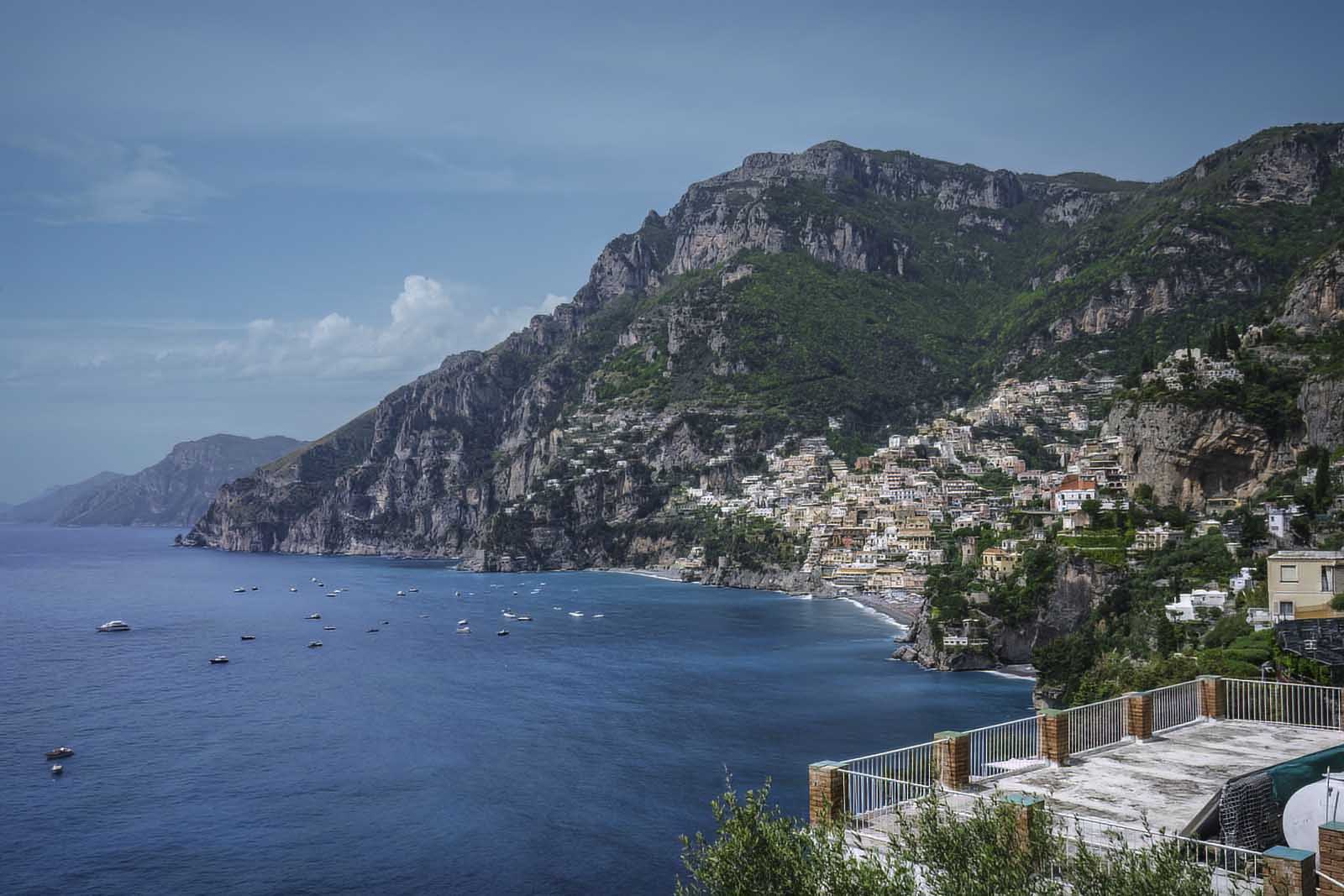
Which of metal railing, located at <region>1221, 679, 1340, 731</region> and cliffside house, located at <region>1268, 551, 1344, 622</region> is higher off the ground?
cliffside house, located at <region>1268, 551, 1344, 622</region>

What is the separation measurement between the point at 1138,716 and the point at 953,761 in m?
4.89

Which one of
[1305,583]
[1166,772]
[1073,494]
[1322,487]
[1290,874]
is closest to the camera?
[1290,874]

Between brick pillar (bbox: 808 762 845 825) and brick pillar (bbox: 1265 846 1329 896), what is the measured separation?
16.5 ft

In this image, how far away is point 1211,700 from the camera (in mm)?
19078

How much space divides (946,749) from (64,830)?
116 feet

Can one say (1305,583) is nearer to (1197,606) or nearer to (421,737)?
(1197,606)

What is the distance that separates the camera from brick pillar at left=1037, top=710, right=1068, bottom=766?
1583 cm

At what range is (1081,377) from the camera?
477 feet

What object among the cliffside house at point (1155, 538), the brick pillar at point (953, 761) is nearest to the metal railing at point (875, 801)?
the brick pillar at point (953, 761)

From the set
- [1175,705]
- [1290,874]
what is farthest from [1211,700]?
[1290,874]

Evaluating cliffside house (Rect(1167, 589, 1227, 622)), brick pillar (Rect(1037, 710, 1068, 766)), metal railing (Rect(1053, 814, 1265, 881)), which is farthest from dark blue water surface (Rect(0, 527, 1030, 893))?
metal railing (Rect(1053, 814, 1265, 881))

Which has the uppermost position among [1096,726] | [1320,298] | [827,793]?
[1320,298]

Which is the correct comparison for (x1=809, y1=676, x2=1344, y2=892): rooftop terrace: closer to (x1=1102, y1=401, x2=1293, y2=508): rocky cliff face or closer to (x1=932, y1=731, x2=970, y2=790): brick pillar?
(x1=932, y1=731, x2=970, y2=790): brick pillar

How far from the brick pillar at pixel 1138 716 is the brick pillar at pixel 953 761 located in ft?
14.8
